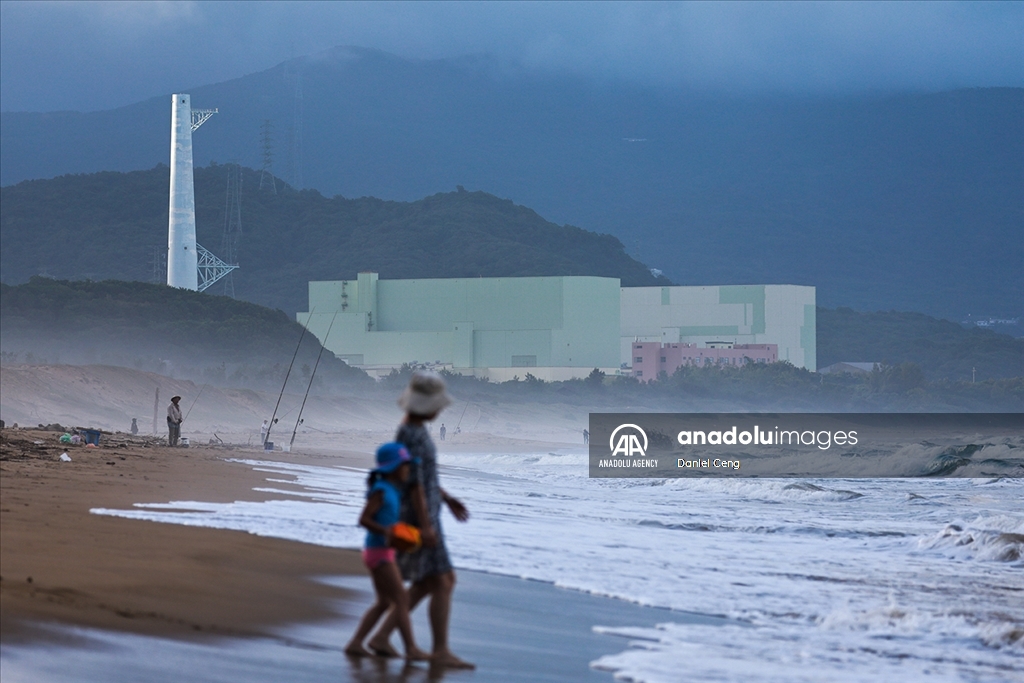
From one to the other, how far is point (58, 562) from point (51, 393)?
1400 inches

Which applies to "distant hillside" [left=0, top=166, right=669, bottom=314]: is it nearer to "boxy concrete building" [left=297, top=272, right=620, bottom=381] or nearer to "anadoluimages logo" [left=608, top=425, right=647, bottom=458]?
"boxy concrete building" [left=297, top=272, right=620, bottom=381]

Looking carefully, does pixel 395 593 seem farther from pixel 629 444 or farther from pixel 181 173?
pixel 181 173

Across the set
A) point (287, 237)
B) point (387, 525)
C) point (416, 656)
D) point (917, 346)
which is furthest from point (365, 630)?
point (917, 346)

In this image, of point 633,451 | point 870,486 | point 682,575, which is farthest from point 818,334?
point 682,575

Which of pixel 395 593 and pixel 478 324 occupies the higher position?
pixel 478 324

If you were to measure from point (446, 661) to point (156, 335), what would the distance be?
6037 cm

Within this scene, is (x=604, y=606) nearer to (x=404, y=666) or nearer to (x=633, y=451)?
(x=404, y=666)

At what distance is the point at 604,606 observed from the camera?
30.1ft

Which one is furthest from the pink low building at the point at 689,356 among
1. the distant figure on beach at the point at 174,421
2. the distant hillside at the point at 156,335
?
the distant figure on beach at the point at 174,421

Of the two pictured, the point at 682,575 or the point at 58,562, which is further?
the point at 682,575

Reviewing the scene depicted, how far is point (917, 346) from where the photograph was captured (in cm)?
14500

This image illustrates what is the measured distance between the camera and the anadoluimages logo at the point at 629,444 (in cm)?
4134

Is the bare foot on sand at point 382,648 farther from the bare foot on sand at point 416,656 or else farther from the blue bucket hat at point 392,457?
the blue bucket hat at point 392,457

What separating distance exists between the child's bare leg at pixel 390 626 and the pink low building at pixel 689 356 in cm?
7454
